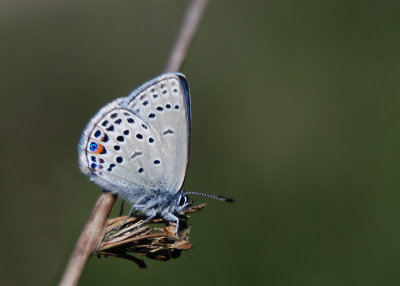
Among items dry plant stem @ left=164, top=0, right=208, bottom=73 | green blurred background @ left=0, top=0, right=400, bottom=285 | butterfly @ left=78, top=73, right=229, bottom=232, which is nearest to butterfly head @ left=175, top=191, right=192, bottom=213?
butterfly @ left=78, top=73, right=229, bottom=232

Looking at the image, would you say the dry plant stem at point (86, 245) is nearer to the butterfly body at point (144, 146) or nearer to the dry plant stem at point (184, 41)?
the dry plant stem at point (184, 41)

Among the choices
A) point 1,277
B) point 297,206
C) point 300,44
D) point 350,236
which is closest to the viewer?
point 1,277

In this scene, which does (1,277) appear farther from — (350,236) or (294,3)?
(294,3)

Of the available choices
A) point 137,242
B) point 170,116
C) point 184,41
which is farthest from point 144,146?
point 137,242

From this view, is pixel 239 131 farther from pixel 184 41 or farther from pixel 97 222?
pixel 97 222

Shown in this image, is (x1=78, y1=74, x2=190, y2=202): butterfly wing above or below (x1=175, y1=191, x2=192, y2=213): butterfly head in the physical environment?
above

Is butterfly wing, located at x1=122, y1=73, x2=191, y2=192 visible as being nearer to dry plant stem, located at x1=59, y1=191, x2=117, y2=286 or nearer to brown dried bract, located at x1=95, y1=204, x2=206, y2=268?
brown dried bract, located at x1=95, y1=204, x2=206, y2=268

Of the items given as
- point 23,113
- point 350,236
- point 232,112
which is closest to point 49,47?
point 23,113
